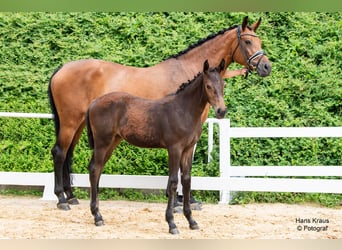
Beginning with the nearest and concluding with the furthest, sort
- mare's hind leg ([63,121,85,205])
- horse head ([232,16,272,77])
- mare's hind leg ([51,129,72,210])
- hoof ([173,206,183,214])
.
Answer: horse head ([232,16,272,77]) < hoof ([173,206,183,214]) < mare's hind leg ([51,129,72,210]) < mare's hind leg ([63,121,85,205])

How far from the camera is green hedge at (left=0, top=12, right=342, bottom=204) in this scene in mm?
10328

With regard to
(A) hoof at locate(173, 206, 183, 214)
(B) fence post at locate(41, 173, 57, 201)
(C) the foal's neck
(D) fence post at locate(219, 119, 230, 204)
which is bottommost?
(A) hoof at locate(173, 206, 183, 214)

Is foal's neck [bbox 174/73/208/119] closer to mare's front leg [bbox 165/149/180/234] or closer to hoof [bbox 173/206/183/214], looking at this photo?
mare's front leg [bbox 165/149/180/234]

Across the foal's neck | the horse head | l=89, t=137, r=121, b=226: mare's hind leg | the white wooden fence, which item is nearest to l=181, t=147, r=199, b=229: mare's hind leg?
the foal's neck

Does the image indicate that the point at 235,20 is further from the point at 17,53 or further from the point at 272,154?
the point at 17,53

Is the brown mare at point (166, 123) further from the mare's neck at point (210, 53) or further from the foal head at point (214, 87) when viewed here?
the mare's neck at point (210, 53)

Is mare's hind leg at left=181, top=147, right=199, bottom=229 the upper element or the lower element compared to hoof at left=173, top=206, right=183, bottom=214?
upper

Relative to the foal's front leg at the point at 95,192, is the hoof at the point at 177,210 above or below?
below

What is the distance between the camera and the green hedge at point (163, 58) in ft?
33.9

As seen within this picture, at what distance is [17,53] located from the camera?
12555 millimetres

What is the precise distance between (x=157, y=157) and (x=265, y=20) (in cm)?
422

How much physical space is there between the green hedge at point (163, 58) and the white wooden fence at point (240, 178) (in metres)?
0.57

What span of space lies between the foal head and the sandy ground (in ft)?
4.52

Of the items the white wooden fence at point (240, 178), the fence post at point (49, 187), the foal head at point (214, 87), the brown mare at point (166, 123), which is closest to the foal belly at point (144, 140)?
the brown mare at point (166, 123)
